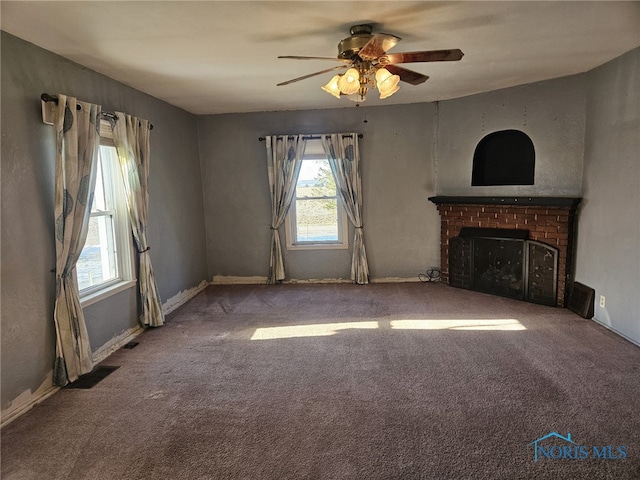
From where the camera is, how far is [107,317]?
3582mm

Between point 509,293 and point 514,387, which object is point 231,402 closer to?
point 514,387

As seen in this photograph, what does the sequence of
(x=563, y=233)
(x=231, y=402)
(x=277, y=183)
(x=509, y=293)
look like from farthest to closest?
(x=277, y=183) → (x=509, y=293) → (x=563, y=233) → (x=231, y=402)

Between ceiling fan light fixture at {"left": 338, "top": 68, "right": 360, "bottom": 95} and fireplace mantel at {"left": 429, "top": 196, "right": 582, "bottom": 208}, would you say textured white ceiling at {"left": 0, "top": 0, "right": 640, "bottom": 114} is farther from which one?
fireplace mantel at {"left": 429, "top": 196, "right": 582, "bottom": 208}

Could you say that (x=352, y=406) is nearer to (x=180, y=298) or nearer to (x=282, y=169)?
(x=180, y=298)

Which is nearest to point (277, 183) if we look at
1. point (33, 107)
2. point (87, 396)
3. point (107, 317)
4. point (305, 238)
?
point (305, 238)

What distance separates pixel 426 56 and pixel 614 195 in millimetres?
2478

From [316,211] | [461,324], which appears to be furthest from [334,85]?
[316,211]

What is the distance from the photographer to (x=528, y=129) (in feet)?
15.1

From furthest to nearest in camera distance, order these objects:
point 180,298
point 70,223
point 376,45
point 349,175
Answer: point 349,175 < point 180,298 < point 70,223 < point 376,45

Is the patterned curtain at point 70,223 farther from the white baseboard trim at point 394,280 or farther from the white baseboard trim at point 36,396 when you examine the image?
the white baseboard trim at point 394,280

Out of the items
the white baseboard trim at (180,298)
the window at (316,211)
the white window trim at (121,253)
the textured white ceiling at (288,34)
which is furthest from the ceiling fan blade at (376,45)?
the white baseboard trim at (180,298)

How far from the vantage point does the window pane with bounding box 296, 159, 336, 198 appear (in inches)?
224

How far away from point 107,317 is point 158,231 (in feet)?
4.07

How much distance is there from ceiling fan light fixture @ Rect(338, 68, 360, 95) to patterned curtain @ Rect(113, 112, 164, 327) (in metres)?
2.09
